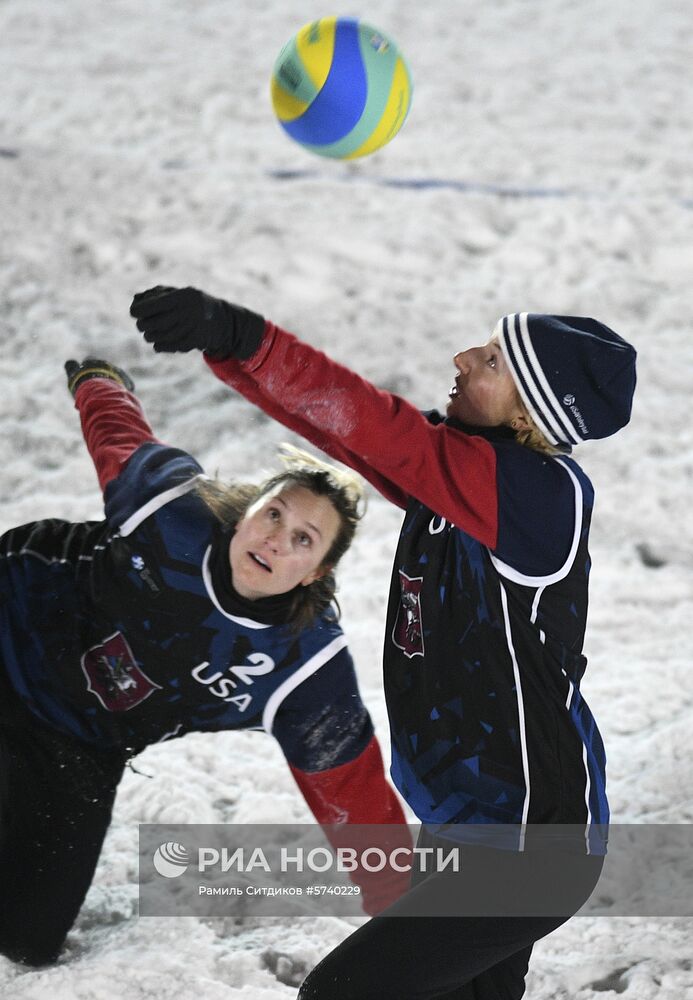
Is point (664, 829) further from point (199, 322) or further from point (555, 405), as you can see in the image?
point (199, 322)

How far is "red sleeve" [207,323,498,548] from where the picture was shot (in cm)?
183

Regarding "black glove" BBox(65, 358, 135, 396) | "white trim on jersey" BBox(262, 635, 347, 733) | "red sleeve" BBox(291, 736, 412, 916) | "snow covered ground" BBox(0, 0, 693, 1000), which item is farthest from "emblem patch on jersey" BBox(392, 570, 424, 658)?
"black glove" BBox(65, 358, 135, 396)

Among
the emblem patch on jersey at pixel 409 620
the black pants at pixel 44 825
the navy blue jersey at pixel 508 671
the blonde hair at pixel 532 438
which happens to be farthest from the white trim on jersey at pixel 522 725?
the black pants at pixel 44 825

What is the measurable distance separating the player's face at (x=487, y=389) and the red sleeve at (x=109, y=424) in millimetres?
828

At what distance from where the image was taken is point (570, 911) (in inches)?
75.1

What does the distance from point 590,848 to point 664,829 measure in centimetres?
105

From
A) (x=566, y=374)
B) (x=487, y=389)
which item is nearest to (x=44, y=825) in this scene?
(x=487, y=389)

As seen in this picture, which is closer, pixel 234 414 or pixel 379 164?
pixel 234 414

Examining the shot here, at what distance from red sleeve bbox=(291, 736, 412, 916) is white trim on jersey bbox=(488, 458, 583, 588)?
642mm

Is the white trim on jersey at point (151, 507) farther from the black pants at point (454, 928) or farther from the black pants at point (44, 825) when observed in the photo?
the black pants at point (454, 928)

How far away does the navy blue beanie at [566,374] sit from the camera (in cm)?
188

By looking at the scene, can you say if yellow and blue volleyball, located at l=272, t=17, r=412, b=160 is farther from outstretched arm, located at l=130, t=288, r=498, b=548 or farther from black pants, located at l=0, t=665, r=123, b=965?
black pants, located at l=0, t=665, r=123, b=965

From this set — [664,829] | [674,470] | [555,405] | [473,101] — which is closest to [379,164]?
[473,101]

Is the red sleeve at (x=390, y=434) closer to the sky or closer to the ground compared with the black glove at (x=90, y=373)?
closer to the ground
